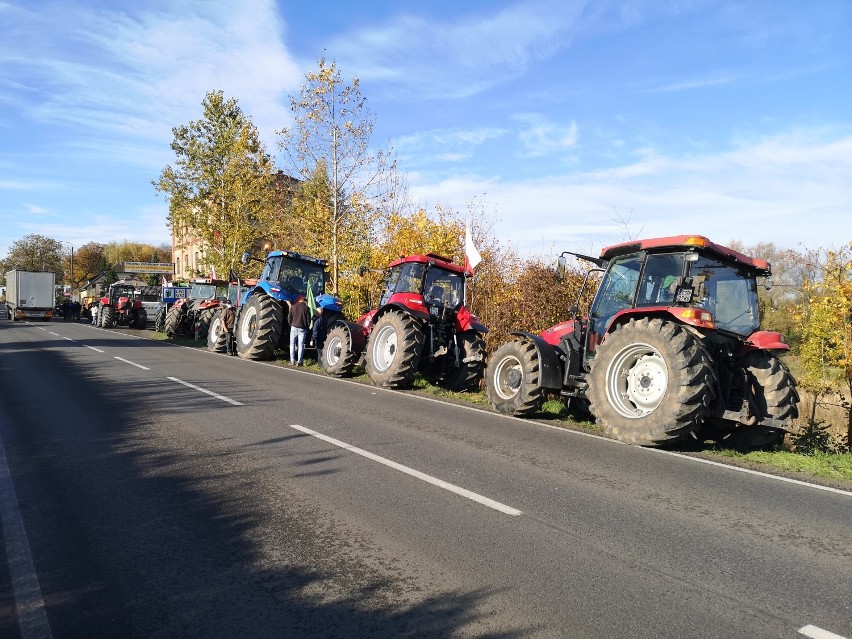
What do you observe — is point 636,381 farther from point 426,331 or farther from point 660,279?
point 426,331

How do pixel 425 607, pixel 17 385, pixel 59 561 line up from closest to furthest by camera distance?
1. pixel 425 607
2. pixel 59 561
3. pixel 17 385

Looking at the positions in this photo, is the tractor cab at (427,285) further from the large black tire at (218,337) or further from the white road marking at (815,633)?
the white road marking at (815,633)

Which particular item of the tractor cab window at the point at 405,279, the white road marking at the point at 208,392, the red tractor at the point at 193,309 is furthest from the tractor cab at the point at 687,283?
the red tractor at the point at 193,309

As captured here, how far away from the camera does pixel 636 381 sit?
7.60 m

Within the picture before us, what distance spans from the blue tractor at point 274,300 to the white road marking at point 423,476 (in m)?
8.56

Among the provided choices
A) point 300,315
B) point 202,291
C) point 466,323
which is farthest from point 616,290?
point 202,291

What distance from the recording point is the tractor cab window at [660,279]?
7661 mm

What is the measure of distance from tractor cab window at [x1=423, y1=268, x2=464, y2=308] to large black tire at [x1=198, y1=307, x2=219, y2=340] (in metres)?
11.8

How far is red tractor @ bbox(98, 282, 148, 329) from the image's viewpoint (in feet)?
110

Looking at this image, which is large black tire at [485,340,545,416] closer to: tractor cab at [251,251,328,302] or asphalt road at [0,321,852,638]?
asphalt road at [0,321,852,638]

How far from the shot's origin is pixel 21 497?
4.93 metres

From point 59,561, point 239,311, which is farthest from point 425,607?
point 239,311

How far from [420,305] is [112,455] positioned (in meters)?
6.75

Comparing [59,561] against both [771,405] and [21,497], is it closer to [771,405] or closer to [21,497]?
[21,497]
